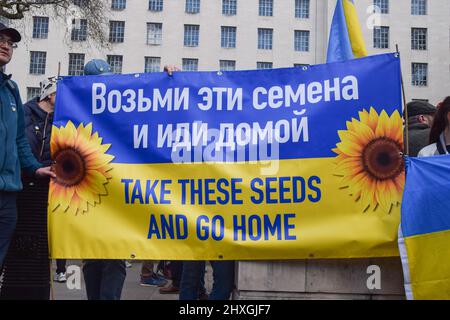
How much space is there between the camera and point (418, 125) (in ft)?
12.0

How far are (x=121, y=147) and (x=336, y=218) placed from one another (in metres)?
1.52

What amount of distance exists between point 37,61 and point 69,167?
130ft

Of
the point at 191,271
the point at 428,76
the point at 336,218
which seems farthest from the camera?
the point at 428,76

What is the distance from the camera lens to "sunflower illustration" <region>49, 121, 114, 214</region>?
3.37 metres

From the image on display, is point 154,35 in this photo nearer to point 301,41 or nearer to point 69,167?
point 301,41

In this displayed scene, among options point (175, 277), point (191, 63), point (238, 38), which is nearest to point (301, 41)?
point (238, 38)

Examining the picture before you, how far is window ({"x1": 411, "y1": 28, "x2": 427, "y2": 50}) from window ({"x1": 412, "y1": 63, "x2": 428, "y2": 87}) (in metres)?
1.48

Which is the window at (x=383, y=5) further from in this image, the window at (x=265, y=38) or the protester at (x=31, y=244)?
the protester at (x=31, y=244)

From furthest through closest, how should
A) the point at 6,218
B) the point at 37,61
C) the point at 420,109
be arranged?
1. the point at 37,61
2. the point at 420,109
3. the point at 6,218

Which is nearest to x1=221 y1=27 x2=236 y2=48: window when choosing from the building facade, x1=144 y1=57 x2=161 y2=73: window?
the building facade

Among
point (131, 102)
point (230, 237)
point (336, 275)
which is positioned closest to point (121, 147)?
point (131, 102)

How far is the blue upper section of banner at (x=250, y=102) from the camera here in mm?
3178
